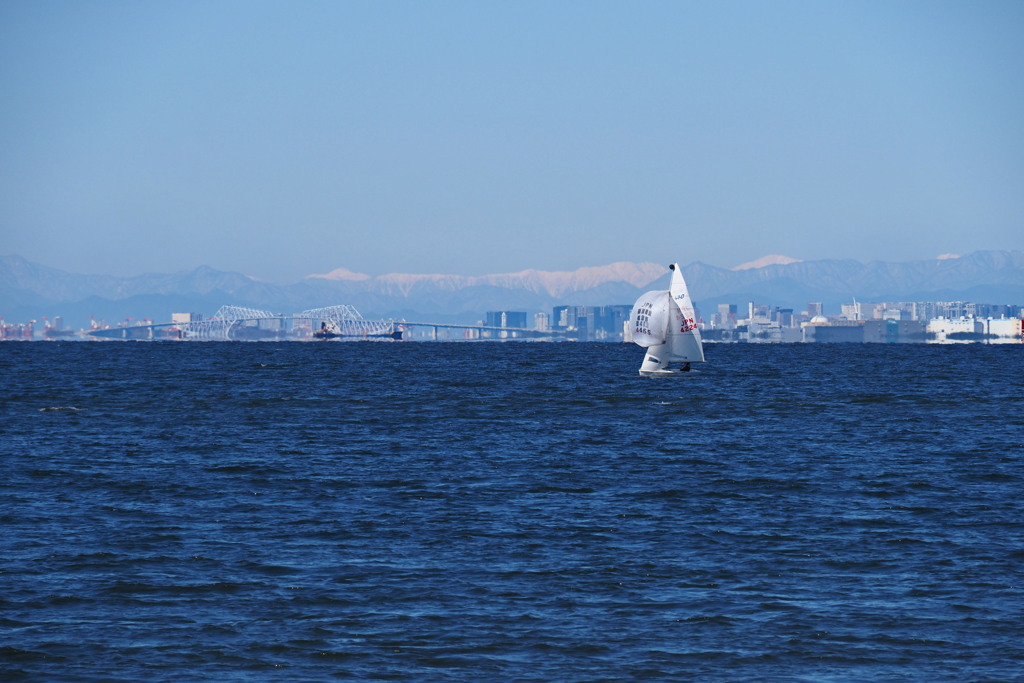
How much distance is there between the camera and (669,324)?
293ft

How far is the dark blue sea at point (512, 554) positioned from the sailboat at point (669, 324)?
38.3 m

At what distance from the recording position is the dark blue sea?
54.5 feet

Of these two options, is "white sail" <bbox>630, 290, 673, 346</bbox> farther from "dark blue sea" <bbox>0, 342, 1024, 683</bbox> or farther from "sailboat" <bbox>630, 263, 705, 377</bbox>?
"dark blue sea" <bbox>0, 342, 1024, 683</bbox>

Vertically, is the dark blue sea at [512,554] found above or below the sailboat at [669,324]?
below

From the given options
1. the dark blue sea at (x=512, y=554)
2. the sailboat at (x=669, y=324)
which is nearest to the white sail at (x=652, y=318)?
the sailboat at (x=669, y=324)

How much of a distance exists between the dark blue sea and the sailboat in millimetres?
38290

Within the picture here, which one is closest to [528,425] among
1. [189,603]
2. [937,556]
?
[937,556]

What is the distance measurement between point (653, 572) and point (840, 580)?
3122 mm

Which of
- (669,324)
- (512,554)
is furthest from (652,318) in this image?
(512,554)

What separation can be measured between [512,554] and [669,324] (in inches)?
2660

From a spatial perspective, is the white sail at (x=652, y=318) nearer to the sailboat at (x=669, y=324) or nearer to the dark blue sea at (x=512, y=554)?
the sailboat at (x=669, y=324)

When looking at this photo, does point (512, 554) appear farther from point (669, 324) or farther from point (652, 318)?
point (669, 324)

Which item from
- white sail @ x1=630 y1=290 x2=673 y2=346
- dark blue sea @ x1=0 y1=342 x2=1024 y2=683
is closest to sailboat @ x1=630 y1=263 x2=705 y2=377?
white sail @ x1=630 y1=290 x2=673 y2=346

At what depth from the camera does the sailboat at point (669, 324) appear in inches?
3462
